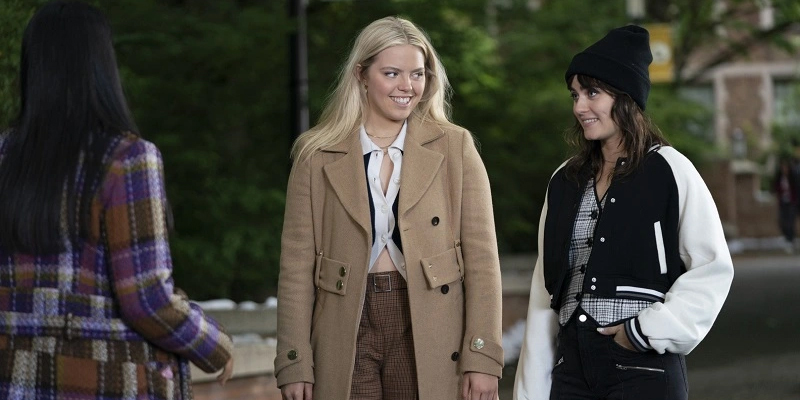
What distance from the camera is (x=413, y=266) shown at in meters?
5.11

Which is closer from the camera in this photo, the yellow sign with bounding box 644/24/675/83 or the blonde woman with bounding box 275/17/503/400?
the blonde woman with bounding box 275/17/503/400

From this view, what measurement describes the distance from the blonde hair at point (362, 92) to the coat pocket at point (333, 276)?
1.38ft

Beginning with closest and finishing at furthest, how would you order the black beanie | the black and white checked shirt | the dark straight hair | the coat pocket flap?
1. the dark straight hair
2. the black and white checked shirt
3. the black beanie
4. the coat pocket flap

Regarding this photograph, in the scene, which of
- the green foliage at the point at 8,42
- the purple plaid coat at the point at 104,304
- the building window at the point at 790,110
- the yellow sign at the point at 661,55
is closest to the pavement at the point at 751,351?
the yellow sign at the point at 661,55

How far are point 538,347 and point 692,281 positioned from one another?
0.62m

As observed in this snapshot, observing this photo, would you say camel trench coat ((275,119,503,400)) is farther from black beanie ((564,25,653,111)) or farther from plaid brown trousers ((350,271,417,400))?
black beanie ((564,25,653,111))

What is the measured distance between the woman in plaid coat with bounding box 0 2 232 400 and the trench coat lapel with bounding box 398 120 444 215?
4.37 feet

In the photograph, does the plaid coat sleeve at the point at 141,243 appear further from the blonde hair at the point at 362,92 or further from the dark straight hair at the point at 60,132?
the blonde hair at the point at 362,92

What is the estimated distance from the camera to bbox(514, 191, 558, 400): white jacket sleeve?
5.12m

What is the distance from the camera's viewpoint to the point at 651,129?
508 centimetres

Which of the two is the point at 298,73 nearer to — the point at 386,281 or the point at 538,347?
the point at 386,281

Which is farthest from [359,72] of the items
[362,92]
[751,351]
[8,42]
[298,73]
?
[751,351]

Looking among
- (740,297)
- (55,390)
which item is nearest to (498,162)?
(740,297)

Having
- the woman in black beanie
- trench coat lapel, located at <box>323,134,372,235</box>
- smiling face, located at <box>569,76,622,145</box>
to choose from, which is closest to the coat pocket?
trench coat lapel, located at <box>323,134,372,235</box>
